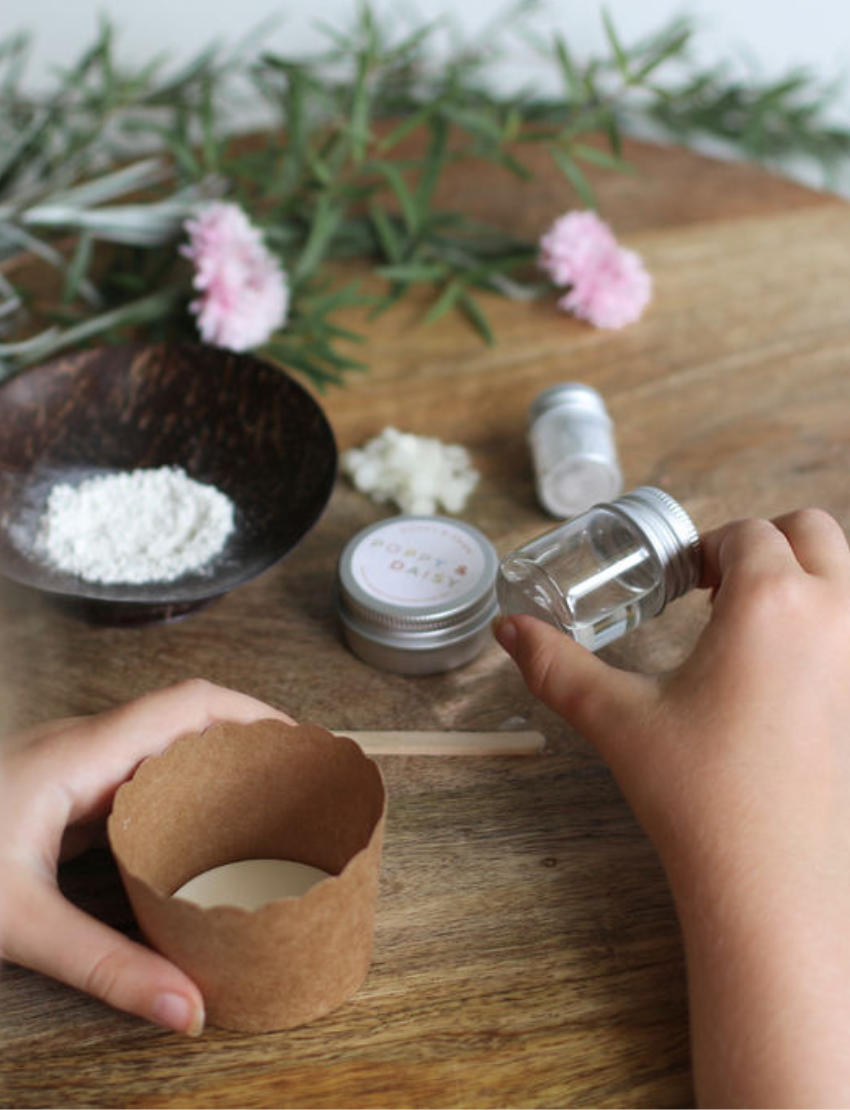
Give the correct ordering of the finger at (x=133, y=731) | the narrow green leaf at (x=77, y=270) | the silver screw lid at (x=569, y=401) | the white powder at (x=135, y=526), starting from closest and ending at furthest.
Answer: the finger at (x=133, y=731)
the white powder at (x=135, y=526)
the silver screw lid at (x=569, y=401)
the narrow green leaf at (x=77, y=270)

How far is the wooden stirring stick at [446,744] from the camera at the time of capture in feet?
2.35

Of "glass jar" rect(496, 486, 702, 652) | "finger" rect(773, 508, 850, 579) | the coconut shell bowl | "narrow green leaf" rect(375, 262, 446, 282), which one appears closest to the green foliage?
"narrow green leaf" rect(375, 262, 446, 282)

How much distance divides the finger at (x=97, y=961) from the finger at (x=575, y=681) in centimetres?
26

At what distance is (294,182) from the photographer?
1156mm

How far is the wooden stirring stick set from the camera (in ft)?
2.35

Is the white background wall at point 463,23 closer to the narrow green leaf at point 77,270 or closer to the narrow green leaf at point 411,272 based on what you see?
the narrow green leaf at point 77,270

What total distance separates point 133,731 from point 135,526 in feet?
0.89

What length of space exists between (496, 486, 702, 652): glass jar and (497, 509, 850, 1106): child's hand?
0.03 m

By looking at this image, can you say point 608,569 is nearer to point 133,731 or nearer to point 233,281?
point 133,731

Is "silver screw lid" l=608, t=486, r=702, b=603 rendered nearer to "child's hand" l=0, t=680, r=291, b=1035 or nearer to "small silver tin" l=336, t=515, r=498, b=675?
"small silver tin" l=336, t=515, r=498, b=675

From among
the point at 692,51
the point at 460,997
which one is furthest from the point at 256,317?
the point at 692,51

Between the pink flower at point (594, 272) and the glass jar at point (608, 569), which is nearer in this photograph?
the glass jar at point (608, 569)

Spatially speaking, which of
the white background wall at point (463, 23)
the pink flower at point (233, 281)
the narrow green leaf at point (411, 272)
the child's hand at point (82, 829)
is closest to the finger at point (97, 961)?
the child's hand at point (82, 829)

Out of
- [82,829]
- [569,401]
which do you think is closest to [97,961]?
[82,829]
